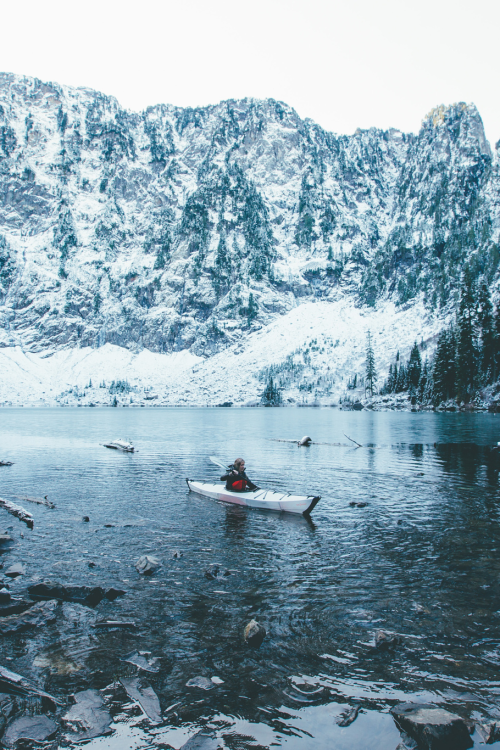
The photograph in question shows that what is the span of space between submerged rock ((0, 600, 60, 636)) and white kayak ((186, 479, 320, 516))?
13011 millimetres

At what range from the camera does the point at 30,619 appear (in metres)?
12.0

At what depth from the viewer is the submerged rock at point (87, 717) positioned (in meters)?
7.83

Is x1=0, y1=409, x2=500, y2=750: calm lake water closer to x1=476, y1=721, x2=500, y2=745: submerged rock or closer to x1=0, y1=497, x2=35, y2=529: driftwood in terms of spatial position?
x1=476, y1=721, x2=500, y2=745: submerged rock

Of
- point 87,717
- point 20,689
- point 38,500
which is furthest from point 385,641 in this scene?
point 38,500

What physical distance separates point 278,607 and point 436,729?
567cm

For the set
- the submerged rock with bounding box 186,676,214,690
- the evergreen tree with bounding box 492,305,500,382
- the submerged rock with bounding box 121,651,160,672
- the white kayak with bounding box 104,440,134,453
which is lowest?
the white kayak with bounding box 104,440,134,453

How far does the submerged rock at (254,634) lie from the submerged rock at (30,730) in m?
4.29

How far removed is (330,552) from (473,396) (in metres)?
128

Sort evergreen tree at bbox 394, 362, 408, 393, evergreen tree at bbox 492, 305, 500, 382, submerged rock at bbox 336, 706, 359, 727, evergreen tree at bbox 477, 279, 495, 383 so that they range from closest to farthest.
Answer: submerged rock at bbox 336, 706, 359, 727 → evergreen tree at bbox 492, 305, 500, 382 → evergreen tree at bbox 477, 279, 495, 383 → evergreen tree at bbox 394, 362, 408, 393

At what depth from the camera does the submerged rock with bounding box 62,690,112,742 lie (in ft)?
25.7

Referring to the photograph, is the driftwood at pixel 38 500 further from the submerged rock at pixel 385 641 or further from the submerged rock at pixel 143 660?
the submerged rock at pixel 385 641

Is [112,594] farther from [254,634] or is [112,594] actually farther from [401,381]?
[401,381]

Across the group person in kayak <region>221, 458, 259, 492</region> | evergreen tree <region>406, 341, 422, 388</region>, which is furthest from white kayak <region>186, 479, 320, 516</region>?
evergreen tree <region>406, 341, 422, 388</region>

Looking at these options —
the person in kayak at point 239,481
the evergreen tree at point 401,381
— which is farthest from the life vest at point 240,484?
the evergreen tree at point 401,381
